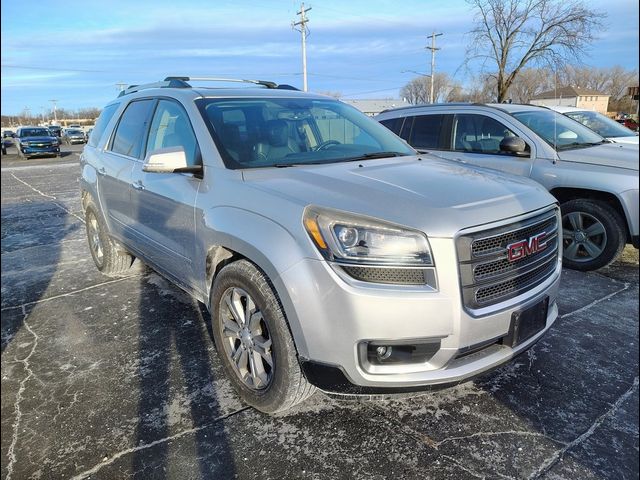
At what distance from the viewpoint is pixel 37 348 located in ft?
11.5

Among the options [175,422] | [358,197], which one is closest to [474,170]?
[358,197]

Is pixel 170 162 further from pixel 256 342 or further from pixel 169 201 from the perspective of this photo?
pixel 256 342

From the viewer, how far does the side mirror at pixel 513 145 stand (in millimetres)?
5211

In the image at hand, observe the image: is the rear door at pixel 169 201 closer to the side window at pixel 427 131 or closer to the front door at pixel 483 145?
the front door at pixel 483 145

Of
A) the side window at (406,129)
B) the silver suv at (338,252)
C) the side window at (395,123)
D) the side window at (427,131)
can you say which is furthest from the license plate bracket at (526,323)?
the side window at (395,123)

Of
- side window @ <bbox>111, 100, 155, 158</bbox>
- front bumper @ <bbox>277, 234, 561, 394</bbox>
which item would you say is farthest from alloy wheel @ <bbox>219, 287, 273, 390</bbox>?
side window @ <bbox>111, 100, 155, 158</bbox>

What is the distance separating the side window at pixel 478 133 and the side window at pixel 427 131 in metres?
0.23

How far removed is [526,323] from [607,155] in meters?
3.33

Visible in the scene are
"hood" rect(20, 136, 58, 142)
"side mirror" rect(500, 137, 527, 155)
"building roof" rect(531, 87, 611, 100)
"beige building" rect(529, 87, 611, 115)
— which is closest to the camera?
"side mirror" rect(500, 137, 527, 155)

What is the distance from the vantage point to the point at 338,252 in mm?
2154

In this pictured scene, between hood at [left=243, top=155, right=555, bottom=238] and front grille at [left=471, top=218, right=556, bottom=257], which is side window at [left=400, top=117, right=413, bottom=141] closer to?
hood at [left=243, top=155, right=555, bottom=238]

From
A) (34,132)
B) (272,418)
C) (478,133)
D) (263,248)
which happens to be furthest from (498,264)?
(34,132)

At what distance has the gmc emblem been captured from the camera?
7.79 feet

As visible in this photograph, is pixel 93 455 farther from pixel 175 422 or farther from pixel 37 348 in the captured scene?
pixel 37 348
